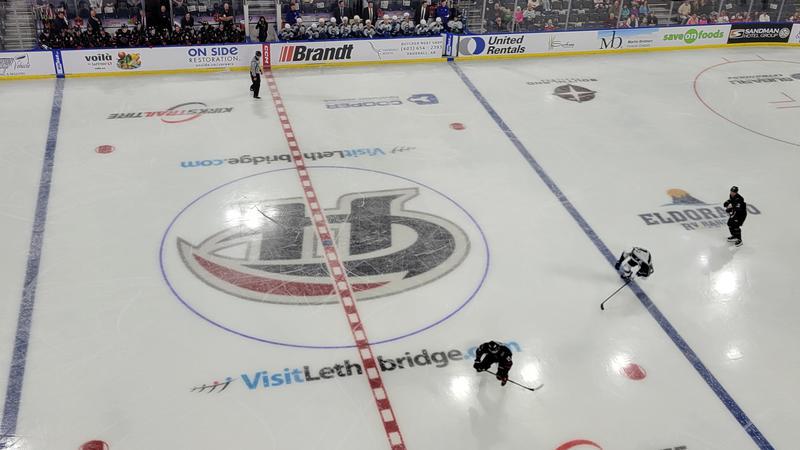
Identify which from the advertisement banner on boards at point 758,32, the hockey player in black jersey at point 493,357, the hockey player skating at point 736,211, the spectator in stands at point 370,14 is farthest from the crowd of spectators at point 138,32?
the advertisement banner on boards at point 758,32

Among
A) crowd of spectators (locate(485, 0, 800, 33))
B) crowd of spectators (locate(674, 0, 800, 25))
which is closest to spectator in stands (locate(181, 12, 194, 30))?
crowd of spectators (locate(485, 0, 800, 33))

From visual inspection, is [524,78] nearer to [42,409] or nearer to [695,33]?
[695,33]

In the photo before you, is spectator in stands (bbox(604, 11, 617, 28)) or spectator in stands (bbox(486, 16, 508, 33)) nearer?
spectator in stands (bbox(486, 16, 508, 33))

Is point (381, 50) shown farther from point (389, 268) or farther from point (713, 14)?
point (713, 14)

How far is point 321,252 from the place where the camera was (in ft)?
39.4

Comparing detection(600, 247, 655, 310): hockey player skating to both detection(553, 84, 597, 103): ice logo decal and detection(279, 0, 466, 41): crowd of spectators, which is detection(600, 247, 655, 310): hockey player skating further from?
detection(279, 0, 466, 41): crowd of spectators

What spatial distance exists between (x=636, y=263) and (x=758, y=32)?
16823 millimetres

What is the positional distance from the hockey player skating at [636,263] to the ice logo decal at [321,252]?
2.62 m

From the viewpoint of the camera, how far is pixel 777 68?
72.2 ft

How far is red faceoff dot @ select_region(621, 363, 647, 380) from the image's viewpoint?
9888 mm

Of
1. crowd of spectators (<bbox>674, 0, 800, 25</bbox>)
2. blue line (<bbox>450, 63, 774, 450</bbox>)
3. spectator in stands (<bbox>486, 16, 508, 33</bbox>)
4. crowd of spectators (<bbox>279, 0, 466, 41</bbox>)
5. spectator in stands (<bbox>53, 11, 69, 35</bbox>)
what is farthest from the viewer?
crowd of spectators (<bbox>674, 0, 800, 25</bbox>)

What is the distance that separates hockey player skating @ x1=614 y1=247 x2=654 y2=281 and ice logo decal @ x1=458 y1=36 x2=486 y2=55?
1164 cm

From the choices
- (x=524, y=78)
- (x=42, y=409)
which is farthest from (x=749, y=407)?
(x=524, y=78)

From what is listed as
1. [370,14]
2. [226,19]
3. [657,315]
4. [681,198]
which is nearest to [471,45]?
[370,14]
